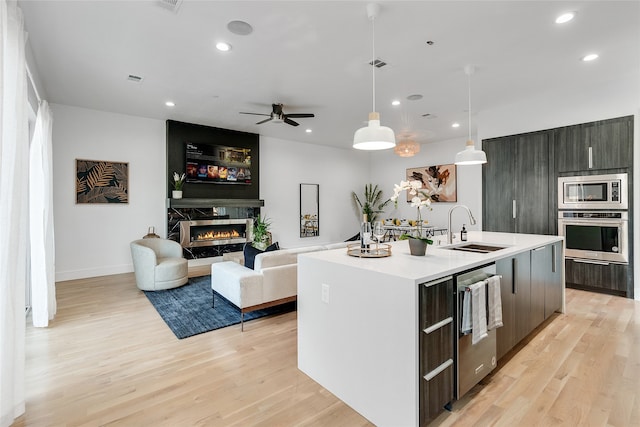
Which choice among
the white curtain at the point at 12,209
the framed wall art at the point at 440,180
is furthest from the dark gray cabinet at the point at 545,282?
the framed wall art at the point at 440,180

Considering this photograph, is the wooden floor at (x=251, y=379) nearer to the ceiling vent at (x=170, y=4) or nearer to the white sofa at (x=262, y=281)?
the white sofa at (x=262, y=281)

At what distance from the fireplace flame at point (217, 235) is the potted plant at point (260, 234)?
0.45 meters

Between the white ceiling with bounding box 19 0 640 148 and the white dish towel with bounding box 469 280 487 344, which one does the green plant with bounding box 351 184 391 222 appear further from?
the white dish towel with bounding box 469 280 487 344

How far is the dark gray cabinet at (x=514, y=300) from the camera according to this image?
7.86ft

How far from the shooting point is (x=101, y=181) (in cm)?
550

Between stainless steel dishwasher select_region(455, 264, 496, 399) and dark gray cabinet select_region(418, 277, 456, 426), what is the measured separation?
0.06 m

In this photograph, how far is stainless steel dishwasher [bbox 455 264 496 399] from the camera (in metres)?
1.94

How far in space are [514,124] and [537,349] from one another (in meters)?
3.81

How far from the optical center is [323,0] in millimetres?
2477

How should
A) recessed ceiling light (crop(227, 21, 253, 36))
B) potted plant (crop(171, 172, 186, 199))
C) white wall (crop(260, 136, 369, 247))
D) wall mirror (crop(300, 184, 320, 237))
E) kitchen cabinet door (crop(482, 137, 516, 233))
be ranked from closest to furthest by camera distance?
1. recessed ceiling light (crop(227, 21, 253, 36))
2. kitchen cabinet door (crop(482, 137, 516, 233))
3. potted plant (crop(171, 172, 186, 199))
4. white wall (crop(260, 136, 369, 247))
5. wall mirror (crop(300, 184, 320, 237))

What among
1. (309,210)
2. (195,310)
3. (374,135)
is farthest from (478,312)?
(309,210)

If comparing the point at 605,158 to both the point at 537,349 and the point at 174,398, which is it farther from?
the point at 174,398

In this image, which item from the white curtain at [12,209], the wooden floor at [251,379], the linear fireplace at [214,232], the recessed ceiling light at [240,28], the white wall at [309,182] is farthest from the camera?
the white wall at [309,182]

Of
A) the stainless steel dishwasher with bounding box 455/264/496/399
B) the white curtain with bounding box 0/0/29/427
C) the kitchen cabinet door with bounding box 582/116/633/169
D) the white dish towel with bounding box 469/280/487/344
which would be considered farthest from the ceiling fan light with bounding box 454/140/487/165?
the white curtain with bounding box 0/0/29/427
